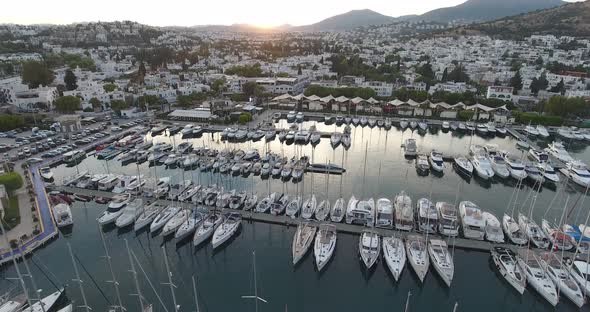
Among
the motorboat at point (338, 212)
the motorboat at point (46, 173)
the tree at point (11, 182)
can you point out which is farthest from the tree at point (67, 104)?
the motorboat at point (338, 212)

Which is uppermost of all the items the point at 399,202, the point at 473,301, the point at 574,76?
the point at 574,76

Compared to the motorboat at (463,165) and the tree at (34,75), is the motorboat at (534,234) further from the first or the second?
the tree at (34,75)

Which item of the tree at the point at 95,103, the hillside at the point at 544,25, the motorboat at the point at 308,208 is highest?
the hillside at the point at 544,25

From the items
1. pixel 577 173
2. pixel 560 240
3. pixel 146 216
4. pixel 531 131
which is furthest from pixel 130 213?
pixel 531 131

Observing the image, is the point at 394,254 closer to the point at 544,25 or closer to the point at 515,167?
the point at 515,167

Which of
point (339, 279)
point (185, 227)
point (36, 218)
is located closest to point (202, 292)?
point (185, 227)

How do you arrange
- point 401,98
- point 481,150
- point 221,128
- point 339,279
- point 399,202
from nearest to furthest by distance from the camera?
point 339,279 < point 399,202 < point 481,150 < point 221,128 < point 401,98

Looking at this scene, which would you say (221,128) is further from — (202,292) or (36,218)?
(202,292)

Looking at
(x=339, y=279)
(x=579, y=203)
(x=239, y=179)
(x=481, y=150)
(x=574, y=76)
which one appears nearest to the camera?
(x=339, y=279)
